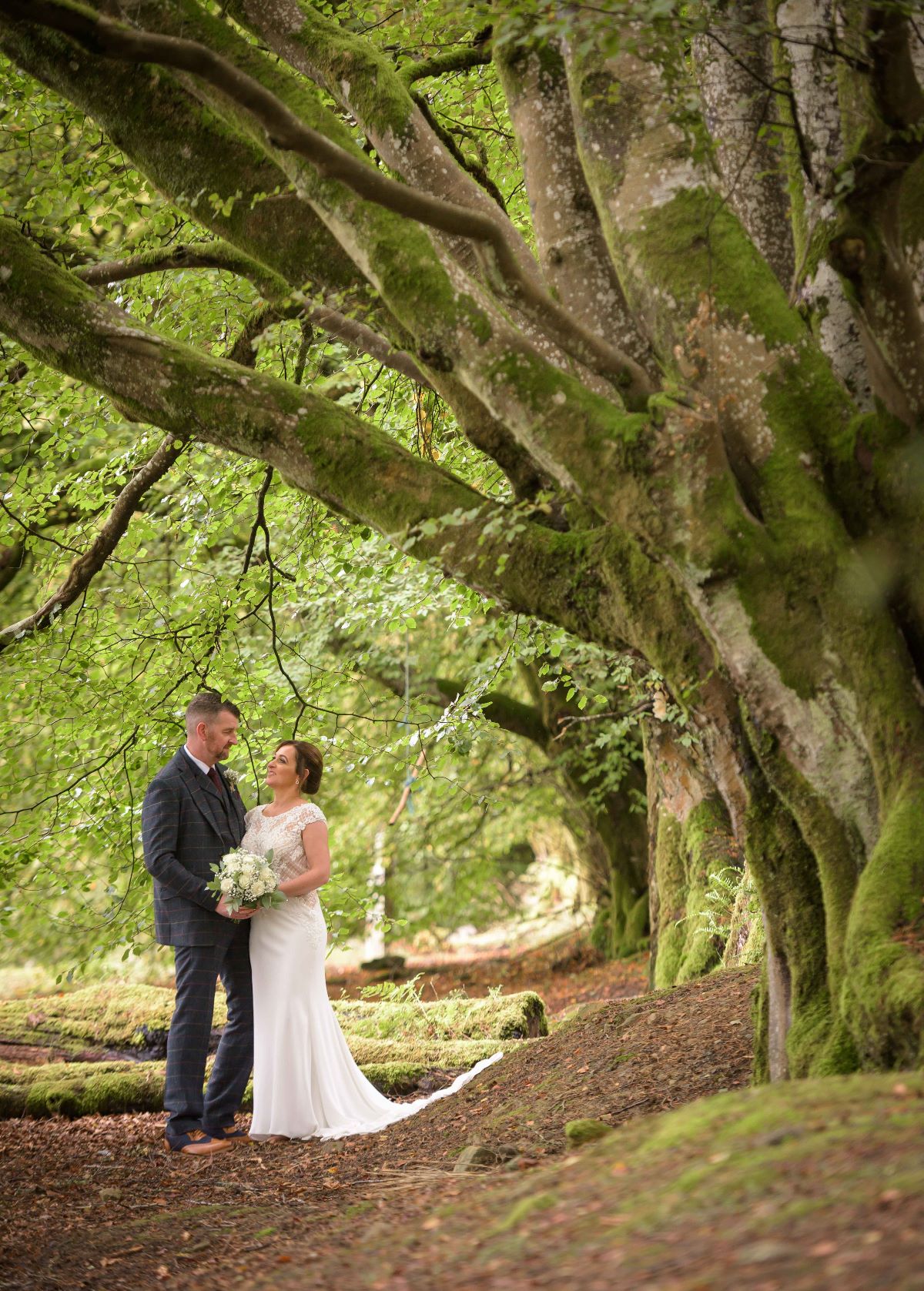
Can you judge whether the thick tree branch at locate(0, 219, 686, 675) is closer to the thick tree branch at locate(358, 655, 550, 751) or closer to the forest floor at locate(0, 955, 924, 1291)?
the forest floor at locate(0, 955, 924, 1291)

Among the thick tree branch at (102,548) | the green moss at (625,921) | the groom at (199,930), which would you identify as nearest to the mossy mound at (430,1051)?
the groom at (199,930)

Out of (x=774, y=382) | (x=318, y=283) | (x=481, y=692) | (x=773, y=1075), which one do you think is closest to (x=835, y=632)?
(x=774, y=382)

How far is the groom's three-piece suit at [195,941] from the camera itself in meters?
6.39

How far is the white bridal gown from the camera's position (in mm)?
6375

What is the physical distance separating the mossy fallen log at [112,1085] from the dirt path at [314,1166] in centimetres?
35

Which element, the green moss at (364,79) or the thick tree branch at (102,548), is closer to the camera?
the green moss at (364,79)

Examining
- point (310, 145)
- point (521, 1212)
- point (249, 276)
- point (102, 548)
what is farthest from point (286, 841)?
point (310, 145)

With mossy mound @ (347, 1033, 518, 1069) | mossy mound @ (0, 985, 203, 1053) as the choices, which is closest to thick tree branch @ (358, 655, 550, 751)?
mossy mound @ (0, 985, 203, 1053)

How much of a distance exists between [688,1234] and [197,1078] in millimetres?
4762

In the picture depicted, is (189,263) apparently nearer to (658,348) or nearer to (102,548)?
(102,548)

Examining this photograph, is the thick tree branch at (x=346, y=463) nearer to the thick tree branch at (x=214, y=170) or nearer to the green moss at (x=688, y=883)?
the thick tree branch at (x=214, y=170)

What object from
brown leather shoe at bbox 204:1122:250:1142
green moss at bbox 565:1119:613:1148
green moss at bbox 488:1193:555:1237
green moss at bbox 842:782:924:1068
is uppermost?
green moss at bbox 842:782:924:1068

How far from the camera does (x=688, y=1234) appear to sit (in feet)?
7.64

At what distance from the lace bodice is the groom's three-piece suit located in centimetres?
18
